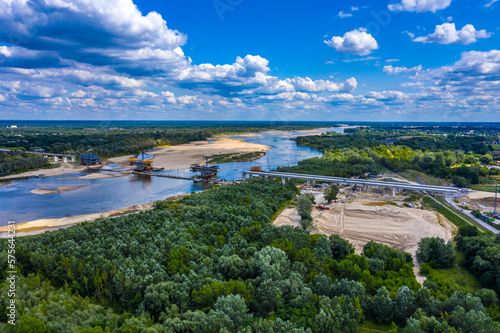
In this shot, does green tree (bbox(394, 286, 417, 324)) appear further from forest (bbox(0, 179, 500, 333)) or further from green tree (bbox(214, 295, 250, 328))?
green tree (bbox(214, 295, 250, 328))

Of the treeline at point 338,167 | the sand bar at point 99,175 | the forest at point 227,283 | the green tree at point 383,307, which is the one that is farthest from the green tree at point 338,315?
the sand bar at point 99,175

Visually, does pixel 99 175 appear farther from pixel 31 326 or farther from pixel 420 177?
pixel 420 177

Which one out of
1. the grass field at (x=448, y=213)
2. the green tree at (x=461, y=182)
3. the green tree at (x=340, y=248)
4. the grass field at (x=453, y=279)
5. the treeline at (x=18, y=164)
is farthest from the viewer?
the treeline at (x=18, y=164)

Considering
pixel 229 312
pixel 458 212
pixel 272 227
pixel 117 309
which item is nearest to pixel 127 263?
pixel 117 309

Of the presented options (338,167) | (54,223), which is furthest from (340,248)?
(338,167)

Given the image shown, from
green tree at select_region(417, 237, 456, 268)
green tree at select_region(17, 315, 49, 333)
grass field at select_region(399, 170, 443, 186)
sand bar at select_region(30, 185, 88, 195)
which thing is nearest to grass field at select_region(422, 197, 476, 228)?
green tree at select_region(417, 237, 456, 268)

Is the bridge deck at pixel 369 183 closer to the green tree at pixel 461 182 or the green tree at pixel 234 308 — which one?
the green tree at pixel 461 182
